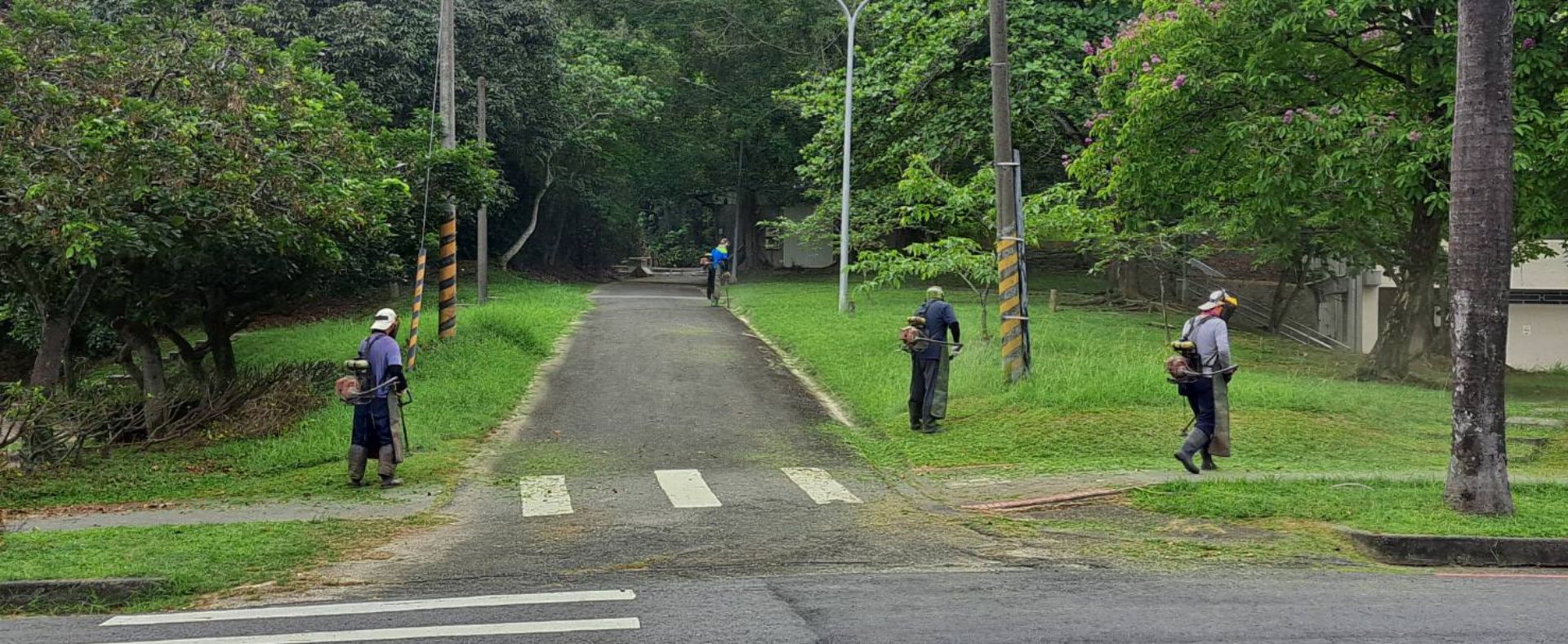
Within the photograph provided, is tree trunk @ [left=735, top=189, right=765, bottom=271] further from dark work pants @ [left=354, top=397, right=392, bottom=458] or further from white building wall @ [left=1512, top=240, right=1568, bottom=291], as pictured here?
dark work pants @ [left=354, top=397, right=392, bottom=458]

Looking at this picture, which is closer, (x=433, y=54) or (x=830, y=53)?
(x=433, y=54)

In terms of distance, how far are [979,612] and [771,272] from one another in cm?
4120

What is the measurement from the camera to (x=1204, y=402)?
1144 cm

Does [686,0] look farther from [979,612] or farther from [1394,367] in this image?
[979,612]

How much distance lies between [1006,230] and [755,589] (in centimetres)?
976

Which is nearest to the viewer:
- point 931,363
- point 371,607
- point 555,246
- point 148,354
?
point 371,607

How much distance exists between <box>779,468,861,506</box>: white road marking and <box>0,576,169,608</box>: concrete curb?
197 inches

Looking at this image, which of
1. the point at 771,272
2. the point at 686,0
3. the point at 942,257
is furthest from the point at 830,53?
the point at 942,257

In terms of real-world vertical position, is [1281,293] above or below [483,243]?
below

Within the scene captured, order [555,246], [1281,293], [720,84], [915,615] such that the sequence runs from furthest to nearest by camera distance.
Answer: [555,246] < [720,84] < [1281,293] < [915,615]

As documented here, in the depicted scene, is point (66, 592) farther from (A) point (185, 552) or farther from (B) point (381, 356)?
(B) point (381, 356)

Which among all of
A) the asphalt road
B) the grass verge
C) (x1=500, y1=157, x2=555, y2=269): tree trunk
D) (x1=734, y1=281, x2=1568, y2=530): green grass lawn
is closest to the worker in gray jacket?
the grass verge

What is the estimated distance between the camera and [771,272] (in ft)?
157

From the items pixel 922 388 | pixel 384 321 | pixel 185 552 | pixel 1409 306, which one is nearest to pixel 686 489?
pixel 384 321
